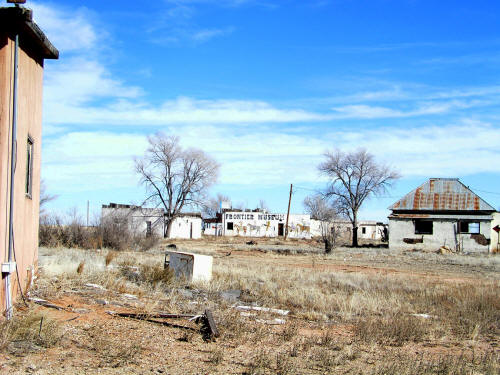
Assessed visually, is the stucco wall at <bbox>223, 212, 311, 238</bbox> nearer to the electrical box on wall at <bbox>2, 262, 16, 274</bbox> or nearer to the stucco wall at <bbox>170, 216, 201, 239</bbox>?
the stucco wall at <bbox>170, 216, 201, 239</bbox>

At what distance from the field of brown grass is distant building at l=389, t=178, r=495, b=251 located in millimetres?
24627

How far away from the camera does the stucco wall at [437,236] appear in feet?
123

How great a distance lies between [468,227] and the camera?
1515 inches

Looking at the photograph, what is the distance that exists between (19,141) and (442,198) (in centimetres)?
3554

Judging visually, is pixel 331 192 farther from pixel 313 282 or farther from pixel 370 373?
pixel 370 373

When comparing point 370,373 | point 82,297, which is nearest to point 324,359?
point 370,373

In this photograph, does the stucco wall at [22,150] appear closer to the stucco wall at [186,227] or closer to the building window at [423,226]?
the building window at [423,226]

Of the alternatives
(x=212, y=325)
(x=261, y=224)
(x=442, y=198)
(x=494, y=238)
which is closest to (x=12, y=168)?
(x=212, y=325)

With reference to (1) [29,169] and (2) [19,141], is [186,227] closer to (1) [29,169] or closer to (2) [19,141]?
(1) [29,169]

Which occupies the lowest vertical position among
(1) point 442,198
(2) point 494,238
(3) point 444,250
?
(3) point 444,250

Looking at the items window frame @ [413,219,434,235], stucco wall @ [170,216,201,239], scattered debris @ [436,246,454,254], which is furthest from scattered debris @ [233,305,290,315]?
stucco wall @ [170,216,201,239]

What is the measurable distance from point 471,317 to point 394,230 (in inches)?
1145

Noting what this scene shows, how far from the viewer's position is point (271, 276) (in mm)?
16922

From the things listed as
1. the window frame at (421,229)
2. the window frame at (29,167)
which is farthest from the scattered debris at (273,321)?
the window frame at (421,229)
